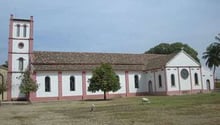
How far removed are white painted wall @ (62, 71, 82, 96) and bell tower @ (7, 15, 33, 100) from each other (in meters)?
7.05

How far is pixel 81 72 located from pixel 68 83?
3052 mm

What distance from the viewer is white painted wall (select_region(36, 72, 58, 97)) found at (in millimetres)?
43344

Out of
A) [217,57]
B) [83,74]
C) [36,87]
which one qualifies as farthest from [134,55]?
[217,57]

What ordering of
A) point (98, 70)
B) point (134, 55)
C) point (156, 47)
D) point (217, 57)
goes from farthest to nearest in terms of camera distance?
point (156, 47) < point (217, 57) < point (134, 55) < point (98, 70)

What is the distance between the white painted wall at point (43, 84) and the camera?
142ft

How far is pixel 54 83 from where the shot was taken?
44.1 meters

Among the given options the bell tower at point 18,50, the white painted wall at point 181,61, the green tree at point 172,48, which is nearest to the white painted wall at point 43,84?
the bell tower at point 18,50

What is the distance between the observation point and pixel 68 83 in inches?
1774

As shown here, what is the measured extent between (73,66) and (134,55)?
1511cm

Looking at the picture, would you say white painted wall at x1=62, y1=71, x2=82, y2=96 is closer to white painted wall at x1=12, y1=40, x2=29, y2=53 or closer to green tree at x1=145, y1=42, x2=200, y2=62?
white painted wall at x1=12, y1=40, x2=29, y2=53

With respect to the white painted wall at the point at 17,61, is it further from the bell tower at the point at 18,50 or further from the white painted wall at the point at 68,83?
the white painted wall at the point at 68,83

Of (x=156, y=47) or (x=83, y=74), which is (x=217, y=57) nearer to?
(x=156, y=47)

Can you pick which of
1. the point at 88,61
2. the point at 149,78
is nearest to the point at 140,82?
the point at 149,78

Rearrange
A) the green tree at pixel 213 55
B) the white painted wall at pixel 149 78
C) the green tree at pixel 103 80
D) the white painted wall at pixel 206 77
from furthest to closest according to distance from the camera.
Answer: the green tree at pixel 213 55
the white painted wall at pixel 206 77
the white painted wall at pixel 149 78
the green tree at pixel 103 80
